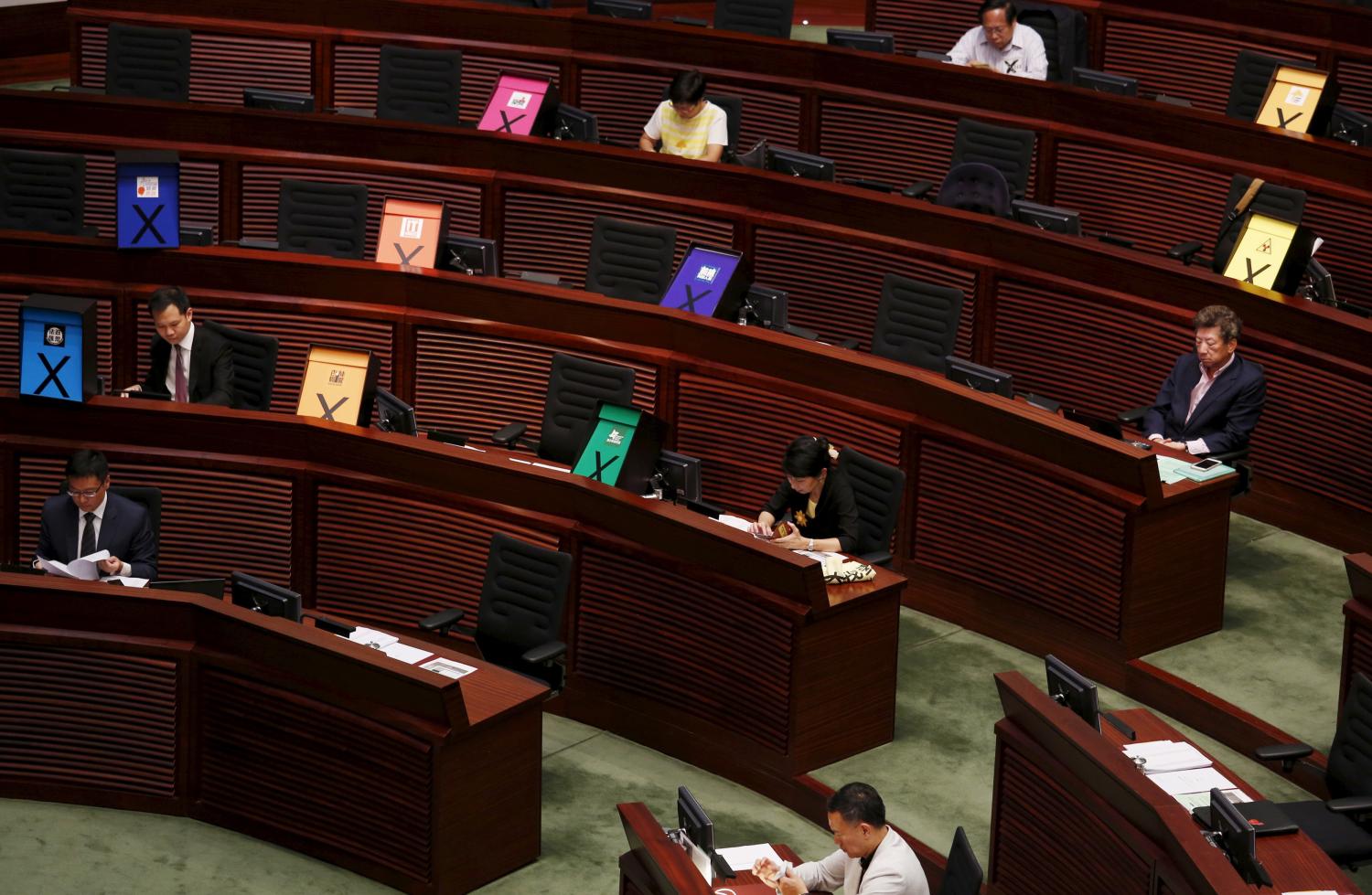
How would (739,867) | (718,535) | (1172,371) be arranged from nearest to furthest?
1. (739,867)
2. (718,535)
3. (1172,371)

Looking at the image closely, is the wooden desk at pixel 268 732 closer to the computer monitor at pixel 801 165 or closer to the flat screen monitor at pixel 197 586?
the flat screen monitor at pixel 197 586

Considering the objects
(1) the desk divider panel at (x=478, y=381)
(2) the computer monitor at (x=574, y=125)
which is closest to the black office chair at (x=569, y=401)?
(1) the desk divider panel at (x=478, y=381)

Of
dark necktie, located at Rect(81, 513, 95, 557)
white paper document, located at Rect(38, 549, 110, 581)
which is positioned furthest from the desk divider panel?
white paper document, located at Rect(38, 549, 110, 581)

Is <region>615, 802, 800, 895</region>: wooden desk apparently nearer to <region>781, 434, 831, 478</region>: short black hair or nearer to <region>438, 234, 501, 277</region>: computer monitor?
<region>781, 434, 831, 478</region>: short black hair

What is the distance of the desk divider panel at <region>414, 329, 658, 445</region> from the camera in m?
7.20

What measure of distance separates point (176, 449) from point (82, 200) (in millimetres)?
1820

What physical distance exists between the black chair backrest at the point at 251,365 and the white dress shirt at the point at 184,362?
0.24 ft

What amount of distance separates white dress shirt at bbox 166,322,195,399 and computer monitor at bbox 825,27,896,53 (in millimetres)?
3226

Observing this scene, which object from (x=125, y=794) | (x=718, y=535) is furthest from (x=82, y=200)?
(x=718, y=535)

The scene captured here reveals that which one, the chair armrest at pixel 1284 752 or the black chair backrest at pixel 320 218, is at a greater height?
the black chair backrest at pixel 320 218

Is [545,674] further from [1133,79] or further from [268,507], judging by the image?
[1133,79]

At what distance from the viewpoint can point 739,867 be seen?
4551mm

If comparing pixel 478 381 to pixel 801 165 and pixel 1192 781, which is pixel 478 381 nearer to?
pixel 801 165

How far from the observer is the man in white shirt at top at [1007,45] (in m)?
8.45
